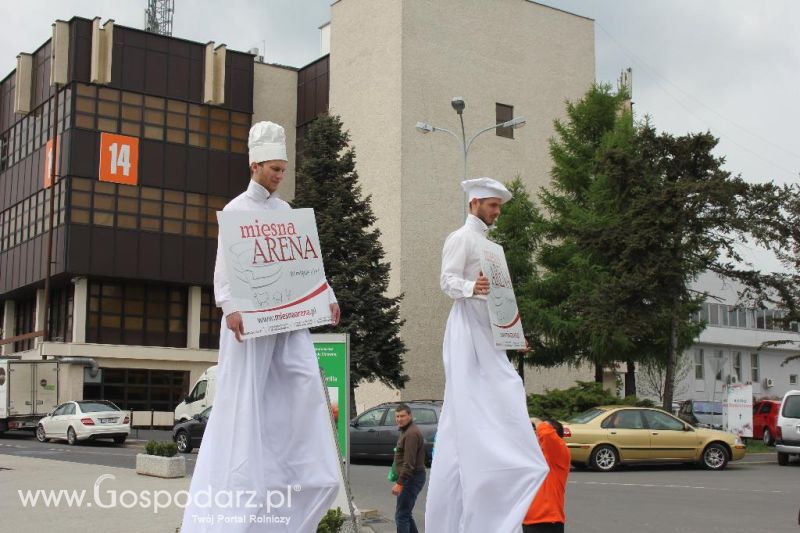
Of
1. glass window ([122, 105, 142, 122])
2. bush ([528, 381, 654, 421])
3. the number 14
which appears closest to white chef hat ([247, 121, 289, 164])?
bush ([528, 381, 654, 421])

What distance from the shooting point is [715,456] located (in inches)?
963

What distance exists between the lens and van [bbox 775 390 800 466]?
87.3 feet

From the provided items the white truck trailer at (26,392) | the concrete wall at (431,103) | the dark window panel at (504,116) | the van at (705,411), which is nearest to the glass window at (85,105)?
the concrete wall at (431,103)

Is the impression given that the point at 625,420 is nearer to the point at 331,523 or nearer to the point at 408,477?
the point at 408,477

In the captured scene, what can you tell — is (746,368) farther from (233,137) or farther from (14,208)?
(14,208)

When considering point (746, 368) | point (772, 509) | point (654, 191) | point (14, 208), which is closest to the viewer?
point (772, 509)

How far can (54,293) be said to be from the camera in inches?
2016

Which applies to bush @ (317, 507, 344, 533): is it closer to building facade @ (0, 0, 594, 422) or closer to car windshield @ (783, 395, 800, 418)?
car windshield @ (783, 395, 800, 418)

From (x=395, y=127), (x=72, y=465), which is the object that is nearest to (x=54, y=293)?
(x=395, y=127)

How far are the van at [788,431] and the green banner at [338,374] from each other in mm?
17019

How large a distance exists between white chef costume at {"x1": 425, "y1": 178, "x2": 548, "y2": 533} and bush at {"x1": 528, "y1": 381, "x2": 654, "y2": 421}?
2150 cm

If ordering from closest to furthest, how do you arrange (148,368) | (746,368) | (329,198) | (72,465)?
(72,465) → (329,198) → (148,368) → (746,368)

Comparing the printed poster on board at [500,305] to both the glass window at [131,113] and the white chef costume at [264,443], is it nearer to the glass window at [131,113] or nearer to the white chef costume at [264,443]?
the white chef costume at [264,443]

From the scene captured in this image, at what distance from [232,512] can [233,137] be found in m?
48.0
